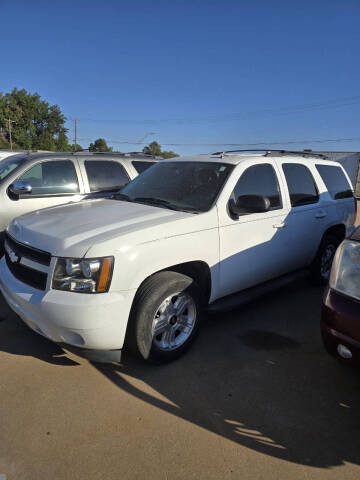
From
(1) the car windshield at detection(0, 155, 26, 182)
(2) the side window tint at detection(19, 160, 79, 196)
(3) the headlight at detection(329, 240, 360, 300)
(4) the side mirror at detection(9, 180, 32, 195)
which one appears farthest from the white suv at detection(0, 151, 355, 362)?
(1) the car windshield at detection(0, 155, 26, 182)

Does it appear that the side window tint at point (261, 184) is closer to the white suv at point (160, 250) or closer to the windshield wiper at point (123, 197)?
the white suv at point (160, 250)

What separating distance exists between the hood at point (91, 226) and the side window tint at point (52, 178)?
1755 mm

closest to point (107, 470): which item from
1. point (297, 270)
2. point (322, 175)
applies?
point (297, 270)

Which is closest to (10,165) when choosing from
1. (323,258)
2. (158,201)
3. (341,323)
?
(158,201)

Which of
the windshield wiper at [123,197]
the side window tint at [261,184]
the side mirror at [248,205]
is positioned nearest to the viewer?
the side mirror at [248,205]

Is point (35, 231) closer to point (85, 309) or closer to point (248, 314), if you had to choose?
point (85, 309)

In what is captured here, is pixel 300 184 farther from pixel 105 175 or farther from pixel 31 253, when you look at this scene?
pixel 31 253

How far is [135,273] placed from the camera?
8.55 ft

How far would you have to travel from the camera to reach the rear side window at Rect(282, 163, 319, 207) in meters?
4.17

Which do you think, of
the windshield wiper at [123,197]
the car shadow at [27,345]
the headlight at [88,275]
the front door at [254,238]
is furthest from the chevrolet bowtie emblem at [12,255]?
the front door at [254,238]

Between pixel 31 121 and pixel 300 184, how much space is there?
82054 mm

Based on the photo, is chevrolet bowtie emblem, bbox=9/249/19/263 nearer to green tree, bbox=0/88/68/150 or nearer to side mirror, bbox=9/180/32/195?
side mirror, bbox=9/180/32/195

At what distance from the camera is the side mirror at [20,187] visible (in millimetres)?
4531

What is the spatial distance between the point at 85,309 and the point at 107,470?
38.4 inches
